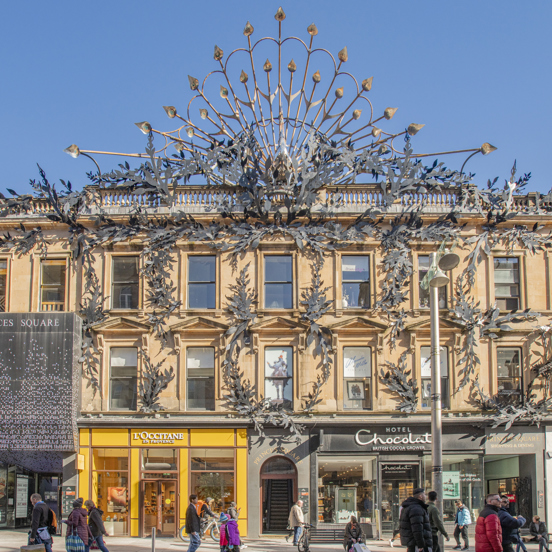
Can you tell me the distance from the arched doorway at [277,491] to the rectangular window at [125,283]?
7.86 metres

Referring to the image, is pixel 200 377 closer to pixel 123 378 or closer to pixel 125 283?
pixel 123 378

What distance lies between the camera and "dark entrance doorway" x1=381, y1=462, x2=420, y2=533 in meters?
27.1

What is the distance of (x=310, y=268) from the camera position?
1123 inches

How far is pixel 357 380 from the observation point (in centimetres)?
2792

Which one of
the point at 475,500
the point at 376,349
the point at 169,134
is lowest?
the point at 475,500

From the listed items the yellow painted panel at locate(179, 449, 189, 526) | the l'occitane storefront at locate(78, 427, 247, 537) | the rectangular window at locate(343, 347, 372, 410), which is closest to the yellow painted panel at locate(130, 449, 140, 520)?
the l'occitane storefront at locate(78, 427, 247, 537)

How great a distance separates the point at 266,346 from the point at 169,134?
30.0 ft

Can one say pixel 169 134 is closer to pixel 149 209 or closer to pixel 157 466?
pixel 149 209

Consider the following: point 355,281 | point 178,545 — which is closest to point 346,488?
point 178,545

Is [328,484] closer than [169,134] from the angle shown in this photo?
Yes

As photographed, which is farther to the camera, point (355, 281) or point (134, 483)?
point (355, 281)

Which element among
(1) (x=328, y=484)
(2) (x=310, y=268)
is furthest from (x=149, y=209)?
(1) (x=328, y=484)

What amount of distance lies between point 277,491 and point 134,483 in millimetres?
5193

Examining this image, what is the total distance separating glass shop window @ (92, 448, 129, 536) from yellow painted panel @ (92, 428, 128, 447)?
0.27 m
